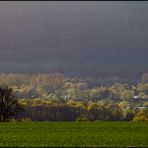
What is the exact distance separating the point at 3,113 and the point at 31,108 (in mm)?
54485

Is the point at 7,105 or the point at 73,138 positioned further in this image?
the point at 7,105

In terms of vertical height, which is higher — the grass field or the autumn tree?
the autumn tree

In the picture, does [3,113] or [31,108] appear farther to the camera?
Result: [31,108]

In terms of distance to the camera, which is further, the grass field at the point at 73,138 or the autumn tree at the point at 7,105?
the autumn tree at the point at 7,105

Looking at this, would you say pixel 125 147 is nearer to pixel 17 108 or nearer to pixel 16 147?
pixel 16 147

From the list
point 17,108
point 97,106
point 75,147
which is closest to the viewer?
point 75,147

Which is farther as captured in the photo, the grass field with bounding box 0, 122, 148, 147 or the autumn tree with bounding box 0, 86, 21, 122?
the autumn tree with bounding box 0, 86, 21, 122

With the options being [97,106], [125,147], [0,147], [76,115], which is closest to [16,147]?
[0,147]

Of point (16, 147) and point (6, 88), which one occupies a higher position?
point (6, 88)

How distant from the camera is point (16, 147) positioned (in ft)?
118

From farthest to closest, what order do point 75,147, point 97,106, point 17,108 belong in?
point 97,106 < point 17,108 < point 75,147

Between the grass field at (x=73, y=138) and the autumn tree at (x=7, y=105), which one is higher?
the autumn tree at (x=7, y=105)

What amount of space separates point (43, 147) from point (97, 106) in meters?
155

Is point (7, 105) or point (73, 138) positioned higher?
point (7, 105)
